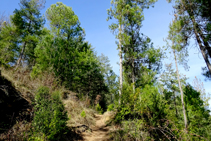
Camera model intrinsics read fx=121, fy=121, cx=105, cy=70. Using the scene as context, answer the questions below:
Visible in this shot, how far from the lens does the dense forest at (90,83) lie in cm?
489

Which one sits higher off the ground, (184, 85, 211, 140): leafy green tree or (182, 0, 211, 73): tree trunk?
(182, 0, 211, 73): tree trunk

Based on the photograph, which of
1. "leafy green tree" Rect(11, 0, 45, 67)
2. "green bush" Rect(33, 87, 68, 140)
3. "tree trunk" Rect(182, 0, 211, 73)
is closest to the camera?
"green bush" Rect(33, 87, 68, 140)

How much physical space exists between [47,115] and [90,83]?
15.6 metres

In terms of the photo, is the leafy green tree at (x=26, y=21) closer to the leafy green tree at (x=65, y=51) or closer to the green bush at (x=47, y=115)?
the leafy green tree at (x=65, y=51)

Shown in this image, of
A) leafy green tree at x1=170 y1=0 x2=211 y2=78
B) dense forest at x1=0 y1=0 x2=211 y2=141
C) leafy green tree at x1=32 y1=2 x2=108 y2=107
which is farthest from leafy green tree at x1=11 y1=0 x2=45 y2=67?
leafy green tree at x1=170 y1=0 x2=211 y2=78

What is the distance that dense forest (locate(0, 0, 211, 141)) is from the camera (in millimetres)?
4887

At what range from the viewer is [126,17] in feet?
35.1

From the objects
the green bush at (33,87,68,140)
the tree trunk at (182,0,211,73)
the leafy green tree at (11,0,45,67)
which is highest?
the leafy green tree at (11,0,45,67)

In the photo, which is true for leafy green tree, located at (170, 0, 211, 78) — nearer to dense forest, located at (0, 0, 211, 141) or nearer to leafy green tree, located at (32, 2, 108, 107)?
dense forest, located at (0, 0, 211, 141)

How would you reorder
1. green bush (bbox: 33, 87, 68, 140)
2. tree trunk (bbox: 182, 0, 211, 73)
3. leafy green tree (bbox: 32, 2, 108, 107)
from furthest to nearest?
leafy green tree (bbox: 32, 2, 108, 107) < tree trunk (bbox: 182, 0, 211, 73) < green bush (bbox: 33, 87, 68, 140)

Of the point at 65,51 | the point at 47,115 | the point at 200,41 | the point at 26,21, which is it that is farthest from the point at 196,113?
the point at 26,21

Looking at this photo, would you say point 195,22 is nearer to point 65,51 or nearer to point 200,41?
point 200,41

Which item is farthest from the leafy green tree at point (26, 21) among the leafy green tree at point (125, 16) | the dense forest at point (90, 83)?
the leafy green tree at point (125, 16)

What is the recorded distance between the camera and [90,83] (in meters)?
20.2
